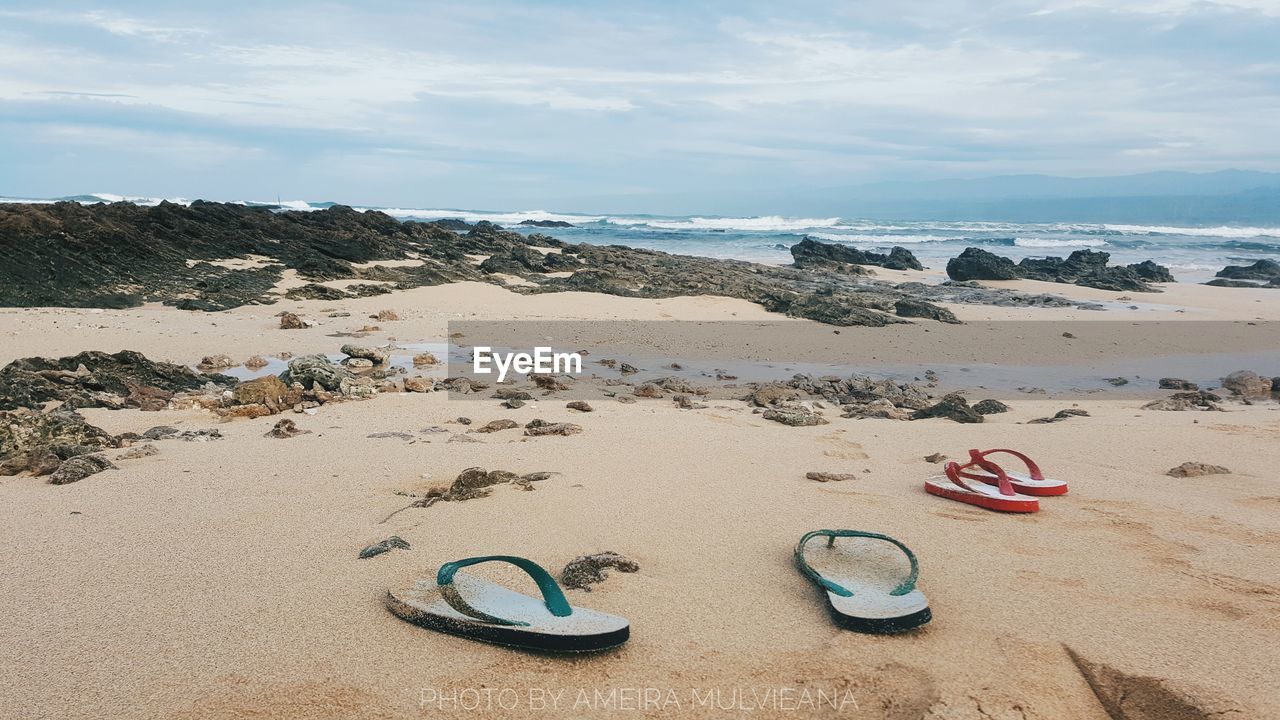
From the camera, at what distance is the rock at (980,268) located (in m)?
19.6

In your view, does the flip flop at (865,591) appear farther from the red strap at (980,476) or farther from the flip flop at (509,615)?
the red strap at (980,476)

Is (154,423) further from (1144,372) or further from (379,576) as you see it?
(1144,372)

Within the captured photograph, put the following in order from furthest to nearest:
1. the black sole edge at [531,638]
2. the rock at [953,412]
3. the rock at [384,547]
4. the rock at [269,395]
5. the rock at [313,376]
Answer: the rock at [313,376], the rock at [953,412], the rock at [269,395], the rock at [384,547], the black sole edge at [531,638]

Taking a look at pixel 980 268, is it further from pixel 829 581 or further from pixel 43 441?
pixel 43 441

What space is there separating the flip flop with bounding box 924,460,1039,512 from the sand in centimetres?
7

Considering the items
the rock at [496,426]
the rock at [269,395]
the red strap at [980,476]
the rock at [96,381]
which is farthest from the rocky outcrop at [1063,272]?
the rock at [269,395]

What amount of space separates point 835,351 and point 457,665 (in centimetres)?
841

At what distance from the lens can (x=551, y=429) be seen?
469cm

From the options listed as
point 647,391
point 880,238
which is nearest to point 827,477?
point 647,391

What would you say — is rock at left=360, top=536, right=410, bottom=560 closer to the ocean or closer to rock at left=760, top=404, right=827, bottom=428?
rock at left=760, top=404, right=827, bottom=428

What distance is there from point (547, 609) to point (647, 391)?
450 centimetres

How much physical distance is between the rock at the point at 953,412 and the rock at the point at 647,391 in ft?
6.77

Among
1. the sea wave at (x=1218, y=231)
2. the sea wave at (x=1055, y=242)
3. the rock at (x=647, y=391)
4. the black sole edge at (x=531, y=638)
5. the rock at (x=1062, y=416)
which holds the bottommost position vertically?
the rock at (x=647, y=391)

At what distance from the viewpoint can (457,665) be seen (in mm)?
1978
